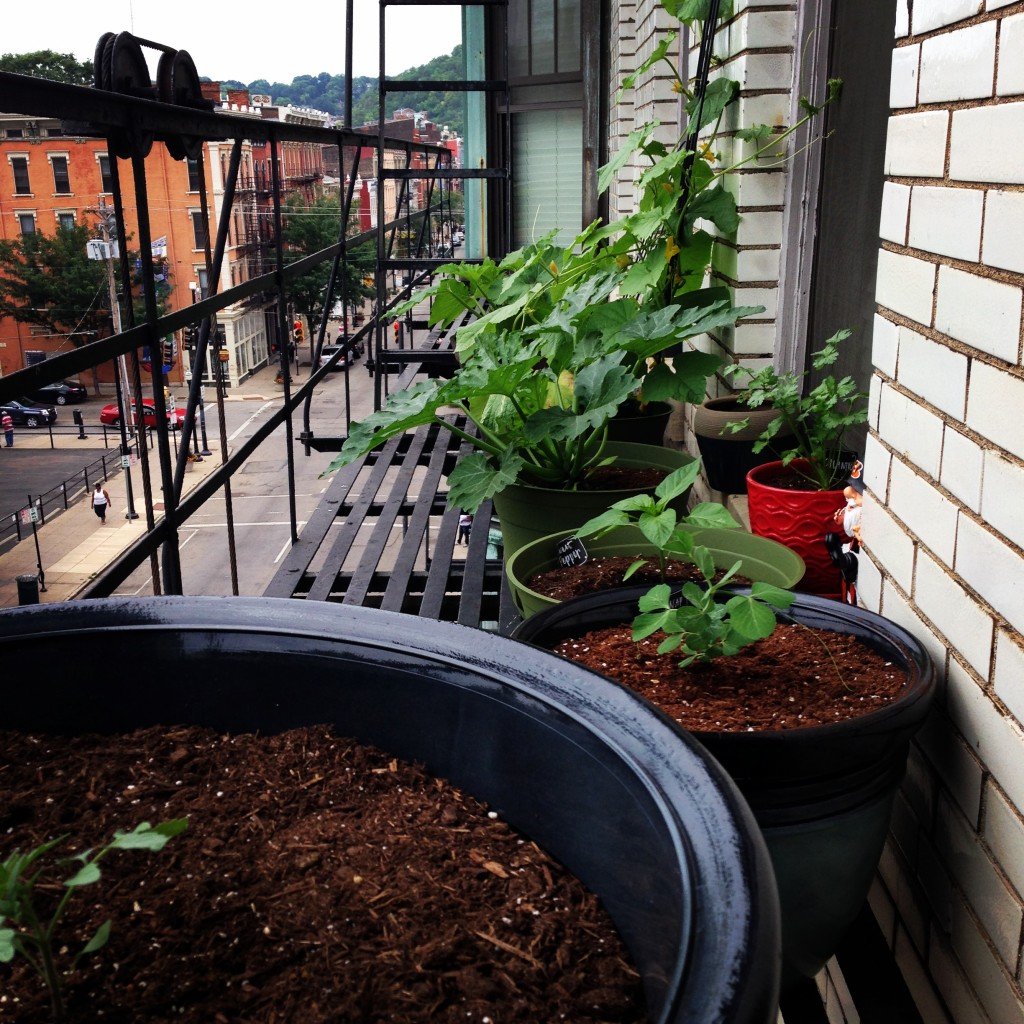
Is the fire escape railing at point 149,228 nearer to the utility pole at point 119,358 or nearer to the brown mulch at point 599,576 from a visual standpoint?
the utility pole at point 119,358

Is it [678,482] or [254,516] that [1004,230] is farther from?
[254,516]

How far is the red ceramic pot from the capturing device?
1928 mm

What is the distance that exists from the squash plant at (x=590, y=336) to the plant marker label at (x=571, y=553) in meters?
0.18

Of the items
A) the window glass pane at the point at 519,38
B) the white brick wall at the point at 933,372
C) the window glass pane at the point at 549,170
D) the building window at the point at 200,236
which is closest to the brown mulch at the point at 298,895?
the white brick wall at the point at 933,372

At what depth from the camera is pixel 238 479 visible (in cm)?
2802

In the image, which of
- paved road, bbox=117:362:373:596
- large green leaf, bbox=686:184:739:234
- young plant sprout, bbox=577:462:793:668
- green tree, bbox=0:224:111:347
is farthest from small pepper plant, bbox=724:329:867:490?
paved road, bbox=117:362:373:596

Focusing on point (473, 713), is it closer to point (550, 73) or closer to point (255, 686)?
point (255, 686)

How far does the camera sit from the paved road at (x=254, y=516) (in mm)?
21000

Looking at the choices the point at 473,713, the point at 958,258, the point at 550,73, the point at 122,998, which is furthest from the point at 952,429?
the point at 550,73

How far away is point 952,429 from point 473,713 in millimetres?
692

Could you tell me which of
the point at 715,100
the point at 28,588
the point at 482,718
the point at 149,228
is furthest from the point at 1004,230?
the point at 28,588

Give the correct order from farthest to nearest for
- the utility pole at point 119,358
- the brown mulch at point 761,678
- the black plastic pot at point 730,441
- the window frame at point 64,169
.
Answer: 1. the window frame at point 64,169
2. the black plastic pot at point 730,441
3. the utility pole at point 119,358
4. the brown mulch at point 761,678

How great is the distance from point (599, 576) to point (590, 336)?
583 millimetres

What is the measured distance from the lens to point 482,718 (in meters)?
0.77
